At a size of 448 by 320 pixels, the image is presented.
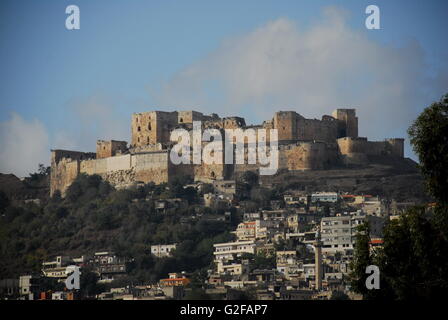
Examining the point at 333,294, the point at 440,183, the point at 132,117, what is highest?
the point at 132,117

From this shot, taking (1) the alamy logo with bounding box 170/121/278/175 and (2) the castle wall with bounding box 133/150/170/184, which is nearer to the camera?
(2) the castle wall with bounding box 133/150/170/184

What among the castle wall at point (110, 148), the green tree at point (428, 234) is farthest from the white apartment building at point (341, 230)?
the green tree at point (428, 234)

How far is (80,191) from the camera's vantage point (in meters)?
83.2

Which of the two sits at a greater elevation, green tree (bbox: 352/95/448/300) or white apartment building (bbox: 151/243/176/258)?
green tree (bbox: 352/95/448/300)

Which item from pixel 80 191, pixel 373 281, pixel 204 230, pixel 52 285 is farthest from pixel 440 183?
pixel 80 191

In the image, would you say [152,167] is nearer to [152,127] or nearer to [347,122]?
[152,127]

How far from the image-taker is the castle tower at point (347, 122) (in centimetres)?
8561

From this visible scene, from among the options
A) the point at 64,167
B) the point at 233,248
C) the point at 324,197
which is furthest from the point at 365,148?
the point at 64,167

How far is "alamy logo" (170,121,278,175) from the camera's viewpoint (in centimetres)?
8131

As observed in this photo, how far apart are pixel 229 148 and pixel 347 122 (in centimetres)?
939

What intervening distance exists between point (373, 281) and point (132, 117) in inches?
2224

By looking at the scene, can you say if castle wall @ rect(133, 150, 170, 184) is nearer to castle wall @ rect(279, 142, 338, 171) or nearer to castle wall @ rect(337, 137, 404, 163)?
castle wall @ rect(279, 142, 338, 171)

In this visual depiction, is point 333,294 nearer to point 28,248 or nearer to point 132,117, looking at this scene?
point 28,248

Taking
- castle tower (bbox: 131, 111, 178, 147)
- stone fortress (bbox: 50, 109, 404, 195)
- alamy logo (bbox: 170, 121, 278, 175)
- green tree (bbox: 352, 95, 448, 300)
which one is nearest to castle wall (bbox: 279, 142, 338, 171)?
stone fortress (bbox: 50, 109, 404, 195)
